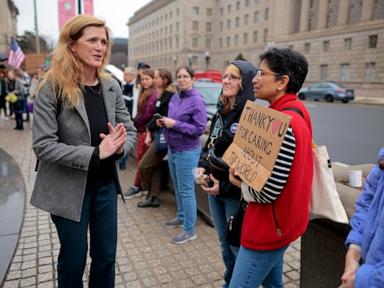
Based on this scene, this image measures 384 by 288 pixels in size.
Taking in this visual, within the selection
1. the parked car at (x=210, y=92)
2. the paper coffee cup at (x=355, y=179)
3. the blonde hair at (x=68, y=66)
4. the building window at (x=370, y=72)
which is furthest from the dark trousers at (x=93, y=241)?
the building window at (x=370, y=72)

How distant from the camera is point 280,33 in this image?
2164 inches

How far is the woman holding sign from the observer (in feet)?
5.80

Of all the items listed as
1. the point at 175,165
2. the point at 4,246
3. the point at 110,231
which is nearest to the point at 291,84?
the point at 110,231

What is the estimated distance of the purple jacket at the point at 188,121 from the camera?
12.7 ft

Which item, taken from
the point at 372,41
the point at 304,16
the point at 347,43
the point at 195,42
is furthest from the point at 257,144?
the point at 195,42

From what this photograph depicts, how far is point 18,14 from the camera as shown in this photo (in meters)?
70.6

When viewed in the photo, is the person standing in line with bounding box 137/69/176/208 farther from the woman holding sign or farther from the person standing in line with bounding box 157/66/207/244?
the woman holding sign

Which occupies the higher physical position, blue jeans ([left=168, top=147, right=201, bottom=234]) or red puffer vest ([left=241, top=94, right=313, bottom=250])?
red puffer vest ([left=241, top=94, right=313, bottom=250])

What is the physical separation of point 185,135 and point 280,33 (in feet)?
183

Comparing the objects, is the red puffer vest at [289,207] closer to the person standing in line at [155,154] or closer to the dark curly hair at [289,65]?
the dark curly hair at [289,65]

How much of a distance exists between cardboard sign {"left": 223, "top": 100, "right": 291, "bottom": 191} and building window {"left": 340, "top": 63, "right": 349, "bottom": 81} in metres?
45.7

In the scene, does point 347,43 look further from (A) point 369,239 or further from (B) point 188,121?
(A) point 369,239

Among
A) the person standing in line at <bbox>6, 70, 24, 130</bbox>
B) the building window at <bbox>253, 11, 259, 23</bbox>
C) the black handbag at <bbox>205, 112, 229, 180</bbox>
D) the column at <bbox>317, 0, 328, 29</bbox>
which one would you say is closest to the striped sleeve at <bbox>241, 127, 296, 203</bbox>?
the black handbag at <bbox>205, 112, 229, 180</bbox>

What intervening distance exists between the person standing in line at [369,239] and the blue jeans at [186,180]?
2.41 m
